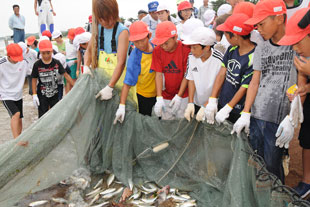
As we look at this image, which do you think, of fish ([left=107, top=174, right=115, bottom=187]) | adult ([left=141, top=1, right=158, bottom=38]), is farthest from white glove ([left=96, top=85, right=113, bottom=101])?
adult ([left=141, top=1, right=158, bottom=38])

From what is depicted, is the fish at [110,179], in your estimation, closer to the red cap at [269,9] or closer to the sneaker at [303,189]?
the sneaker at [303,189]

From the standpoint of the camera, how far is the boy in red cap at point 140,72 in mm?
3516

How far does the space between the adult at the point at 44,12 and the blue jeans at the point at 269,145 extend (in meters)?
10.6

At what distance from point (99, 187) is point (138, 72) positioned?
5.18 feet

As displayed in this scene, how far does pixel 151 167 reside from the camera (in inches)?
137

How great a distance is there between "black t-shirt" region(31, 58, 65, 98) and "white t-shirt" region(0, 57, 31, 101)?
1.10 ft

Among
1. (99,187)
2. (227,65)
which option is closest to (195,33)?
(227,65)

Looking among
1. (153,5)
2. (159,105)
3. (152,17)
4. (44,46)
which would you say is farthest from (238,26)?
(152,17)

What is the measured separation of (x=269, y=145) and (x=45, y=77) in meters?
4.17

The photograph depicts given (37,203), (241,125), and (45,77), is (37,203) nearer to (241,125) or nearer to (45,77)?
(241,125)

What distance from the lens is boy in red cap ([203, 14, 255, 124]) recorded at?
280cm

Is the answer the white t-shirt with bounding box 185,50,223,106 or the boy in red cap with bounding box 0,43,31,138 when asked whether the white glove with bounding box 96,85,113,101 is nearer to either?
the white t-shirt with bounding box 185,50,223,106

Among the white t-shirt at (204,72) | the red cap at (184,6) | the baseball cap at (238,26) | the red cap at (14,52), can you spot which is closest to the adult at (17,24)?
the red cap at (14,52)

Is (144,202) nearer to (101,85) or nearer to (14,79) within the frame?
(101,85)
